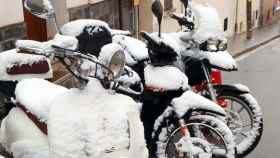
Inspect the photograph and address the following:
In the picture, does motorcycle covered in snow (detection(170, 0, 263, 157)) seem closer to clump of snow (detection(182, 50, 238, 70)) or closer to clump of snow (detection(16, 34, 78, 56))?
clump of snow (detection(182, 50, 238, 70))

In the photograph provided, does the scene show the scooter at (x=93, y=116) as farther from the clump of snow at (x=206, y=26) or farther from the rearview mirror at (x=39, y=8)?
the clump of snow at (x=206, y=26)

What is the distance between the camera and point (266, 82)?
8805mm

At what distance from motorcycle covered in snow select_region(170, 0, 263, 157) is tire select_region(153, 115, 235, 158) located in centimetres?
55

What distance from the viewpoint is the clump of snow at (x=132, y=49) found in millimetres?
5294

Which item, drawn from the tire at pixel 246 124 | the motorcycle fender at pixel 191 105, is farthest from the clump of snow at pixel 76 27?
the tire at pixel 246 124

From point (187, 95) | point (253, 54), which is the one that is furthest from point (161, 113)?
point (253, 54)

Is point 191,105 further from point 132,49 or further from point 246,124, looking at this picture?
point 246,124

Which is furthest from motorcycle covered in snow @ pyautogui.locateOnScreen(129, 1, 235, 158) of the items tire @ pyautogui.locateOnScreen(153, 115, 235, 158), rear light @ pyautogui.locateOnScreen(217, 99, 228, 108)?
rear light @ pyautogui.locateOnScreen(217, 99, 228, 108)

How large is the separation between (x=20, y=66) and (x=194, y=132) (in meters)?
1.53

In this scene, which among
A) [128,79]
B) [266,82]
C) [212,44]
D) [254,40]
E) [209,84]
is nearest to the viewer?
[128,79]

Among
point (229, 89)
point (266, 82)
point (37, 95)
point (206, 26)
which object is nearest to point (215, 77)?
point (229, 89)

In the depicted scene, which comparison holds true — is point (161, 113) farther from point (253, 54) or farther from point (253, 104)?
point (253, 54)

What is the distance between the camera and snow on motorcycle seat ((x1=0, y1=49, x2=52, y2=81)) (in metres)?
4.33

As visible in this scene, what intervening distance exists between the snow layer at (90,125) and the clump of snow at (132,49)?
216cm
